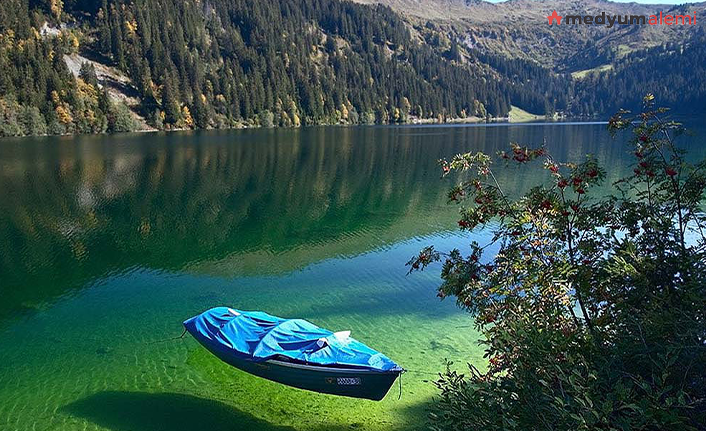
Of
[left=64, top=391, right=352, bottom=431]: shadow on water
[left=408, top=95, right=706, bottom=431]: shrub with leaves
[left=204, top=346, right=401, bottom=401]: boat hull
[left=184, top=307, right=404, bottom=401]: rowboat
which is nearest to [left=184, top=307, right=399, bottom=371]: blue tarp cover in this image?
[left=184, top=307, right=404, bottom=401]: rowboat

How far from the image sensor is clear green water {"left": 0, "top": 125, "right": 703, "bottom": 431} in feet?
49.9

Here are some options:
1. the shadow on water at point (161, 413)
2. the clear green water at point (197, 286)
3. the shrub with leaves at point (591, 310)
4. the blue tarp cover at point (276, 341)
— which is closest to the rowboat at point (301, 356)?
the blue tarp cover at point (276, 341)

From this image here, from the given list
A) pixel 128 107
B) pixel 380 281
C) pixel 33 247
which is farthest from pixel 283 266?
pixel 128 107

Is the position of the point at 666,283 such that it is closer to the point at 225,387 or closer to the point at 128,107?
the point at 225,387

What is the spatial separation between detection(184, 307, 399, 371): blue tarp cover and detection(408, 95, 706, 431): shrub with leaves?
4.92 m

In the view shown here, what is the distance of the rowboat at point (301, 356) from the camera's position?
46.3 ft

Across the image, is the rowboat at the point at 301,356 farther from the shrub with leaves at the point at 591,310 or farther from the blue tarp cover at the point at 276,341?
the shrub with leaves at the point at 591,310

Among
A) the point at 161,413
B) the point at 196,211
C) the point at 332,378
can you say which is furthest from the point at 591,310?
the point at 196,211

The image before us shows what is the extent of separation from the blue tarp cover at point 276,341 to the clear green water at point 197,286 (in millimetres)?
1442

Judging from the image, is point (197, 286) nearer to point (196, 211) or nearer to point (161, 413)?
point (161, 413)

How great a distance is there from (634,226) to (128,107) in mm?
162456

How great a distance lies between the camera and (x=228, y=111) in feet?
566

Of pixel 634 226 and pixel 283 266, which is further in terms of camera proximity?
pixel 283 266

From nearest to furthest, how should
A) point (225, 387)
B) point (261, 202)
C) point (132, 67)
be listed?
1. point (225, 387)
2. point (261, 202)
3. point (132, 67)
